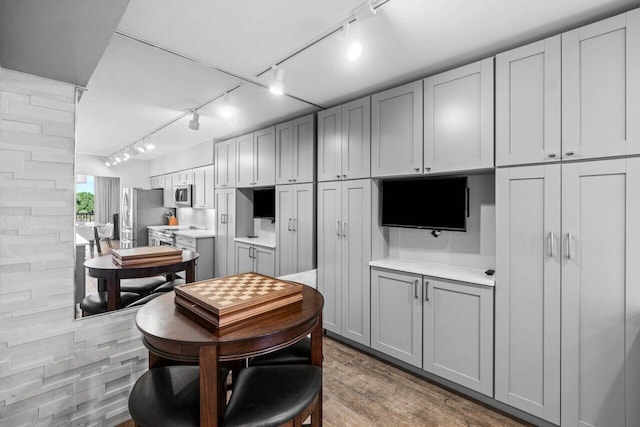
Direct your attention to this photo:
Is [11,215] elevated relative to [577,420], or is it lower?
elevated

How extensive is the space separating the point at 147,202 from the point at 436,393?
2.52 meters

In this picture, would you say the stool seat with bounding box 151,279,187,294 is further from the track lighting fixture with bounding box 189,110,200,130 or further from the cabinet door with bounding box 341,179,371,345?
the cabinet door with bounding box 341,179,371,345

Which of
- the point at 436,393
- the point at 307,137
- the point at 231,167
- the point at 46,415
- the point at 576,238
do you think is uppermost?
the point at 307,137

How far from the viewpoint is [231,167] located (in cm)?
369

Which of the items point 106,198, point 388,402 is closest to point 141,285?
point 106,198

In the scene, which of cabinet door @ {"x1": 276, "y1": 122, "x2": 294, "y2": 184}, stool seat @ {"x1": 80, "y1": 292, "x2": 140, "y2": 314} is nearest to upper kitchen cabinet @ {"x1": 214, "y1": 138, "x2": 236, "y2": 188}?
cabinet door @ {"x1": 276, "y1": 122, "x2": 294, "y2": 184}

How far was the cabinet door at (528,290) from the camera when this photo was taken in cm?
181

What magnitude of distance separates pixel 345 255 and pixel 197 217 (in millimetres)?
1465

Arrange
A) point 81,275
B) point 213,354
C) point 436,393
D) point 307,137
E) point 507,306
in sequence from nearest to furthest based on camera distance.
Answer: point 213,354, point 81,275, point 507,306, point 436,393, point 307,137

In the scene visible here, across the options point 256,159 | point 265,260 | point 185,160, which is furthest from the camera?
point 256,159

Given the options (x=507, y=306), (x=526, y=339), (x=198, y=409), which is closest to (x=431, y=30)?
(x=507, y=306)

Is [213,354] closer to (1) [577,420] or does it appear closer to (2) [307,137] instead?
(1) [577,420]

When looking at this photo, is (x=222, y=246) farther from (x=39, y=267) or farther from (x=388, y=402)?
(x=388, y=402)

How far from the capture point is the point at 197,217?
88.0 inches
